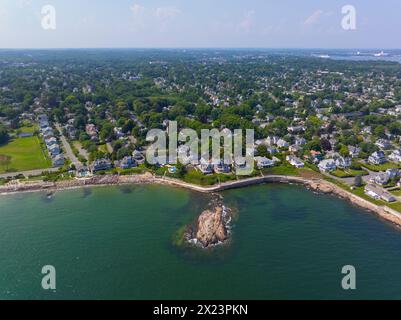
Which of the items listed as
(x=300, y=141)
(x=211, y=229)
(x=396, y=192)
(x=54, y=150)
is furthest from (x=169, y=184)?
(x=396, y=192)

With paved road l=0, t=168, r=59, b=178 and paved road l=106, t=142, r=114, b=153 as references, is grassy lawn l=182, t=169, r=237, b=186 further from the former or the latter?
paved road l=0, t=168, r=59, b=178

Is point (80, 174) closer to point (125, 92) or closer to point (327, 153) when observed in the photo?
point (327, 153)

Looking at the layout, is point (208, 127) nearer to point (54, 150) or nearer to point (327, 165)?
point (327, 165)

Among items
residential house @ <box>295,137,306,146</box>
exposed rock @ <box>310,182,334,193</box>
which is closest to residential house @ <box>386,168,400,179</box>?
exposed rock @ <box>310,182,334,193</box>

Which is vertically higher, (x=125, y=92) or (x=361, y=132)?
(x=125, y=92)

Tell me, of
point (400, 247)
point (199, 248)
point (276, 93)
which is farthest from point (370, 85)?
point (199, 248)

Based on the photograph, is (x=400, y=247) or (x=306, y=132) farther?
(x=306, y=132)
